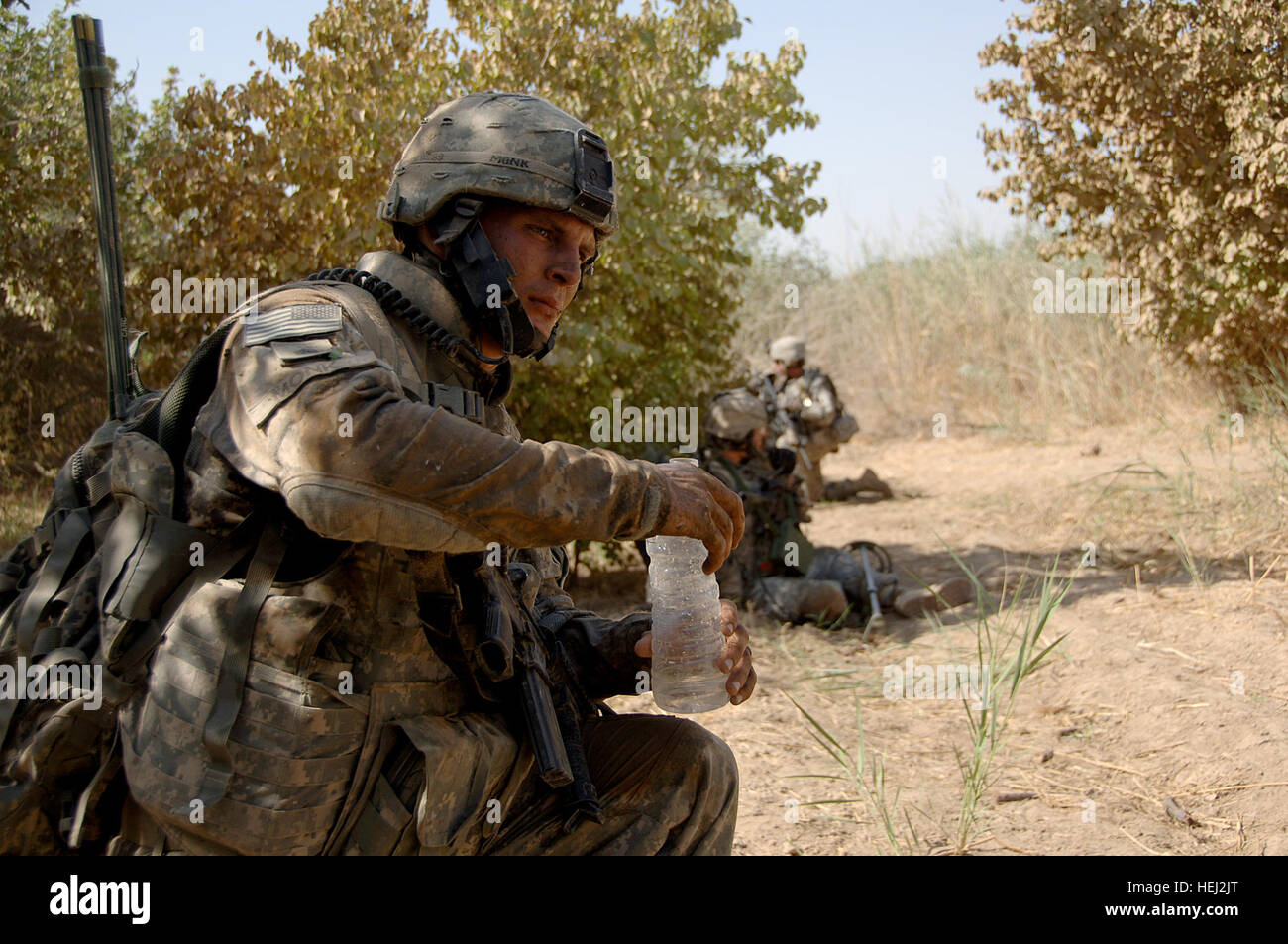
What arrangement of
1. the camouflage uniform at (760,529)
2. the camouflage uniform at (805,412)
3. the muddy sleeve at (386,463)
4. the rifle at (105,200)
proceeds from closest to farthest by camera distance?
the muddy sleeve at (386,463) < the rifle at (105,200) < the camouflage uniform at (760,529) < the camouflage uniform at (805,412)

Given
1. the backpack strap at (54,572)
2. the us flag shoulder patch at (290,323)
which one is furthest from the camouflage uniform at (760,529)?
the us flag shoulder patch at (290,323)

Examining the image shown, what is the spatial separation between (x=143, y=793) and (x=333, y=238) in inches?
180

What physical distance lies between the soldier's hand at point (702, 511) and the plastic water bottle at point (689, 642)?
32cm

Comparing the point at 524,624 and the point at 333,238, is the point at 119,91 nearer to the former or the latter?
the point at 333,238

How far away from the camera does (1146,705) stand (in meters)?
4.89

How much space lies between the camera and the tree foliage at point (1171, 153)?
7.20 meters

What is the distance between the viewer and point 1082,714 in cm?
499

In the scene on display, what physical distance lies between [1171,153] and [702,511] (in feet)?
23.5

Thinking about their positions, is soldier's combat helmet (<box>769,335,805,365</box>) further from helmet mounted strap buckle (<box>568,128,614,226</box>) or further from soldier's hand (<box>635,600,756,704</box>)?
soldier's hand (<box>635,600,756,704</box>)

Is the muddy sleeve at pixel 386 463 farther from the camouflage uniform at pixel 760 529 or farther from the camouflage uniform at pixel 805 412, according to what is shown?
the camouflage uniform at pixel 805 412

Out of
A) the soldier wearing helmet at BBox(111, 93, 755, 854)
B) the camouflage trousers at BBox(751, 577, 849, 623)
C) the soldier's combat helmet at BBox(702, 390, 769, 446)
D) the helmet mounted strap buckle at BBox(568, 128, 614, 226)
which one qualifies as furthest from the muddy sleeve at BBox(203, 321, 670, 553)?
the soldier's combat helmet at BBox(702, 390, 769, 446)

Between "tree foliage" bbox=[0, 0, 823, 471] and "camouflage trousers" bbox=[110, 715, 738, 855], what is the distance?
4.02 m

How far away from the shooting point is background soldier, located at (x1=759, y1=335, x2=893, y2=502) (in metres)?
11.0
